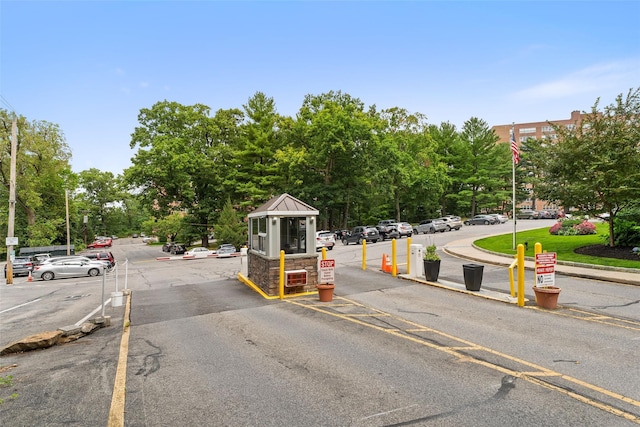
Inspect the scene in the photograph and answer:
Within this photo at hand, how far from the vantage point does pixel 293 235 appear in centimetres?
1376

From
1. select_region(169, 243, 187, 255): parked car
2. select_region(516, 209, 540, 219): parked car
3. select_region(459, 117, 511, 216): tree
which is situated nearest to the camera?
select_region(169, 243, 187, 255): parked car

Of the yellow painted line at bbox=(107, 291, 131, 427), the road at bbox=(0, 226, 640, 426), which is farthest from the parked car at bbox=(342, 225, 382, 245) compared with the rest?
the yellow painted line at bbox=(107, 291, 131, 427)

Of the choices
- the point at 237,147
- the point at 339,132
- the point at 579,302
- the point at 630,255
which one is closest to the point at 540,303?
the point at 579,302

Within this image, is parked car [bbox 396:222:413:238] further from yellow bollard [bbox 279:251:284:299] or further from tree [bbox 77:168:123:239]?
tree [bbox 77:168:123:239]

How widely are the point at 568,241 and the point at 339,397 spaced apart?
885 inches

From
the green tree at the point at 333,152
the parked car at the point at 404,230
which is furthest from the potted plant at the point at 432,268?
the green tree at the point at 333,152

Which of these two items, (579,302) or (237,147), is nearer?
(579,302)

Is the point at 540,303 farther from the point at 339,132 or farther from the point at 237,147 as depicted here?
the point at 237,147

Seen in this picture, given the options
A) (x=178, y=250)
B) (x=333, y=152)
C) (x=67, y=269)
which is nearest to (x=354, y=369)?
(x=67, y=269)

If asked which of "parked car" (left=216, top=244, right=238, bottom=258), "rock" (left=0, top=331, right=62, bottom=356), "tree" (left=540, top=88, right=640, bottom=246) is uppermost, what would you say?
"tree" (left=540, top=88, right=640, bottom=246)

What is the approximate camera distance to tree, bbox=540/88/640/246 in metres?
15.9

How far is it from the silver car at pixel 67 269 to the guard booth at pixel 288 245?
18.6 metres

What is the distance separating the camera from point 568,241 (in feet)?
71.9

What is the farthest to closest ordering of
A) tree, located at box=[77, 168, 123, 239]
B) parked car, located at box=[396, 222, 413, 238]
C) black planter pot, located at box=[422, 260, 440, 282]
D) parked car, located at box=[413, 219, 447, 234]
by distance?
tree, located at box=[77, 168, 123, 239] < parked car, located at box=[413, 219, 447, 234] < parked car, located at box=[396, 222, 413, 238] < black planter pot, located at box=[422, 260, 440, 282]
